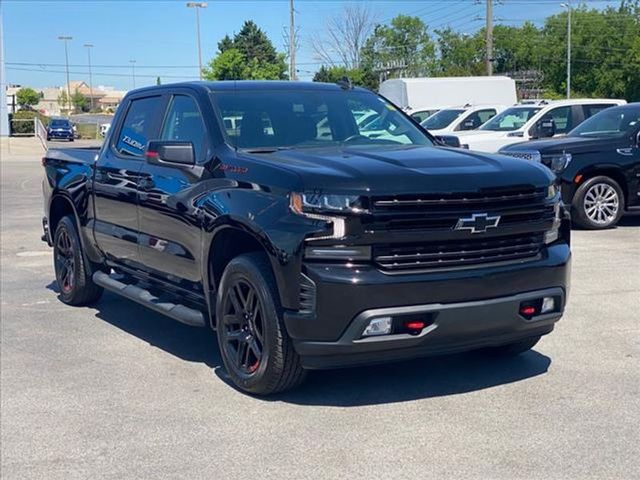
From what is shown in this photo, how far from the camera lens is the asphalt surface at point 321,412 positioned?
4.21 meters

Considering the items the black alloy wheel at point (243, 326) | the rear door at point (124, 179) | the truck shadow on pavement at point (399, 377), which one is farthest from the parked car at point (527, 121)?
the black alloy wheel at point (243, 326)

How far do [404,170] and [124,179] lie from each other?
276 centimetres

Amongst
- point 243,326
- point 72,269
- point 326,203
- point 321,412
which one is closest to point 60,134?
point 72,269

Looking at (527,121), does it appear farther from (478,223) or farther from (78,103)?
(78,103)

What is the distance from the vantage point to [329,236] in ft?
15.0

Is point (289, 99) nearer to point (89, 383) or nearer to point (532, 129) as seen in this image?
point (89, 383)

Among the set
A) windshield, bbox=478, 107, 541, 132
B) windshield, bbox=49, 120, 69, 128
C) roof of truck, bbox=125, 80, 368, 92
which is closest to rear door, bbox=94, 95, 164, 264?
roof of truck, bbox=125, 80, 368, 92

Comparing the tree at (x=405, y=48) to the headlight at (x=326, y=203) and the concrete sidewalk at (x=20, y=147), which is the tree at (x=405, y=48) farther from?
the headlight at (x=326, y=203)

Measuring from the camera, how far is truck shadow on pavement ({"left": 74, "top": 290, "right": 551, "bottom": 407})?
5.19 m

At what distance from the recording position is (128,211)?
21.7ft

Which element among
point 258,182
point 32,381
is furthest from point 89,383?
point 258,182

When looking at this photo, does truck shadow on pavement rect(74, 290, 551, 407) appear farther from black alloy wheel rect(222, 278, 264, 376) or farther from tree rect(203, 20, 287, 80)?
tree rect(203, 20, 287, 80)

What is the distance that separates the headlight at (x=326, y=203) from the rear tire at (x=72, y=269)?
369cm

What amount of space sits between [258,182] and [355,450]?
5.38 ft
